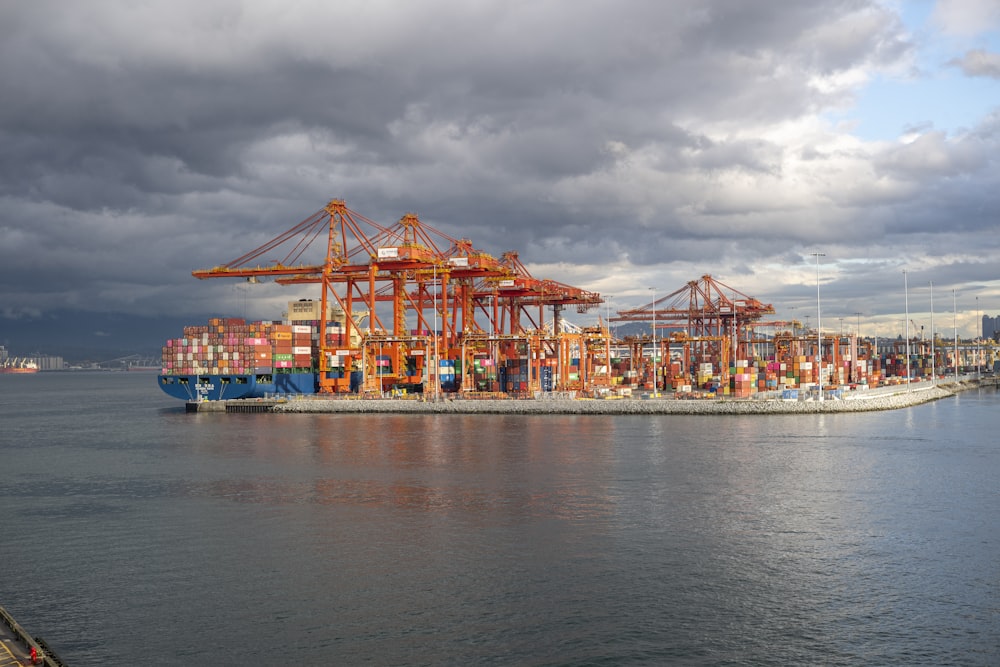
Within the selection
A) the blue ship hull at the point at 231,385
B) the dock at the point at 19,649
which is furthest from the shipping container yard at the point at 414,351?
the dock at the point at 19,649

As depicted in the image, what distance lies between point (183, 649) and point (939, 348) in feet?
646

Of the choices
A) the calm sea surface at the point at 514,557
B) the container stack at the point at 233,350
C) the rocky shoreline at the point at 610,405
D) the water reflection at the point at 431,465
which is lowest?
the calm sea surface at the point at 514,557

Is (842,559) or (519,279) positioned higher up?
(519,279)

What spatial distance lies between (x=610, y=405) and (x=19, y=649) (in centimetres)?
6651

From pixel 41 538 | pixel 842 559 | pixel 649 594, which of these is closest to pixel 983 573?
pixel 842 559

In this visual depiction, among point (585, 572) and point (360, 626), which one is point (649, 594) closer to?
point (585, 572)

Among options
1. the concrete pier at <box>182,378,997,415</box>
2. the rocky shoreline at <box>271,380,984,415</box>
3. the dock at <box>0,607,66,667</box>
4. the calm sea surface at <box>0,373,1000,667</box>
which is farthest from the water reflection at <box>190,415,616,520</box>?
the dock at <box>0,607,66,667</box>

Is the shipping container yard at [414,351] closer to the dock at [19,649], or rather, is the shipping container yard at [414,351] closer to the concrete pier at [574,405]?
the concrete pier at [574,405]

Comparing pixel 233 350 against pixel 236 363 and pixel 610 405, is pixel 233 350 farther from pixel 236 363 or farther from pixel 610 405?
pixel 610 405

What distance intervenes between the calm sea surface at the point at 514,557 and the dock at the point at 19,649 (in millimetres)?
1396

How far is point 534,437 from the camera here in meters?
57.9

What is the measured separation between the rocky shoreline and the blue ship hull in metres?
8.48

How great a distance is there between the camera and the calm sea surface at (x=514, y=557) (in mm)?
18297

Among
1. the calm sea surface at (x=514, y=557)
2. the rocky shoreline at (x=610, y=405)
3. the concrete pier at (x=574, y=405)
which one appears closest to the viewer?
the calm sea surface at (x=514, y=557)
